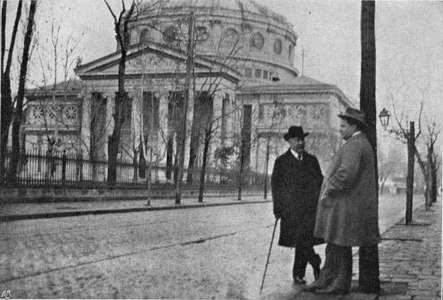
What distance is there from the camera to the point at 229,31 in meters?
34.5

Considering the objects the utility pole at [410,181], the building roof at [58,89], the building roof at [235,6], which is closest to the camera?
the utility pole at [410,181]

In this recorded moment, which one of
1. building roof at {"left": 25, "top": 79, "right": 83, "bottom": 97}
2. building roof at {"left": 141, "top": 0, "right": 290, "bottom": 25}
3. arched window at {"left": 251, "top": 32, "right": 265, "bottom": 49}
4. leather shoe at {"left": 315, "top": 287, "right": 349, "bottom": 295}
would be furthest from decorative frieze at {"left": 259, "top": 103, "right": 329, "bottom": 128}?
arched window at {"left": 251, "top": 32, "right": 265, "bottom": 49}

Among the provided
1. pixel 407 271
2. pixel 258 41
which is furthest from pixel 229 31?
pixel 407 271

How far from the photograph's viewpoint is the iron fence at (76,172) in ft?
63.4

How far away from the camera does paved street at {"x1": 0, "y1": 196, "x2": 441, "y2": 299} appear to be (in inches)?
265

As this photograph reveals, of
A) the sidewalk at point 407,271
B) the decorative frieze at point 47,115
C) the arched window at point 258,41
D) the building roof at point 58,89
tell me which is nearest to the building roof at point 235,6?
the arched window at point 258,41

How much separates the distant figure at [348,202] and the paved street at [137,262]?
2.22 feet

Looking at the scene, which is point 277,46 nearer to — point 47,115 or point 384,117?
point 47,115

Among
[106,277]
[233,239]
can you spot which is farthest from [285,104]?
[106,277]

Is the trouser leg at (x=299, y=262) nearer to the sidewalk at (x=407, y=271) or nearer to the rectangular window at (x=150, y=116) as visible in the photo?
the sidewalk at (x=407, y=271)

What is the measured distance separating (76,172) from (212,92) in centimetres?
1188

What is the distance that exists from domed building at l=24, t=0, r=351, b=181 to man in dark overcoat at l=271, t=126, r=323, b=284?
800cm

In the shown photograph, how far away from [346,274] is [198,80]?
44366mm

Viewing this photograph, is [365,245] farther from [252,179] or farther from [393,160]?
[393,160]
